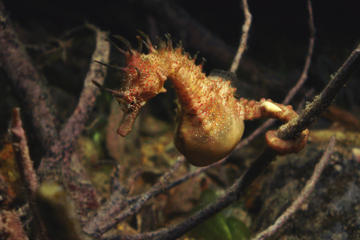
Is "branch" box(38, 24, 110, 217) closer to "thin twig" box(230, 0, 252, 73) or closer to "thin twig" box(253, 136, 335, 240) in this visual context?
"thin twig" box(230, 0, 252, 73)

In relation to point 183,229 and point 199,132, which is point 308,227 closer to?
point 183,229

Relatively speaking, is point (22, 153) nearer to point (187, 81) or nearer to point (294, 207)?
point (187, 81)

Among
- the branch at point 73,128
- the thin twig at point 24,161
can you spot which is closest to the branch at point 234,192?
the thin twig at point 24,161

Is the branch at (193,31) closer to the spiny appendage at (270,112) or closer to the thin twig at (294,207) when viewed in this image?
the thin twig at (294,207)

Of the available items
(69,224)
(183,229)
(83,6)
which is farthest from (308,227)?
(83,6)

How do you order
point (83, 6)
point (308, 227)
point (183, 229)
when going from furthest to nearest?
point (83, 6) < point (308, 227) < point (183, 229)

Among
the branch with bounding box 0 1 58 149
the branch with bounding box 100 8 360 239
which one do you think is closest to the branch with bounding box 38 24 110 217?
the branch with bounding box 0 1 58 149
